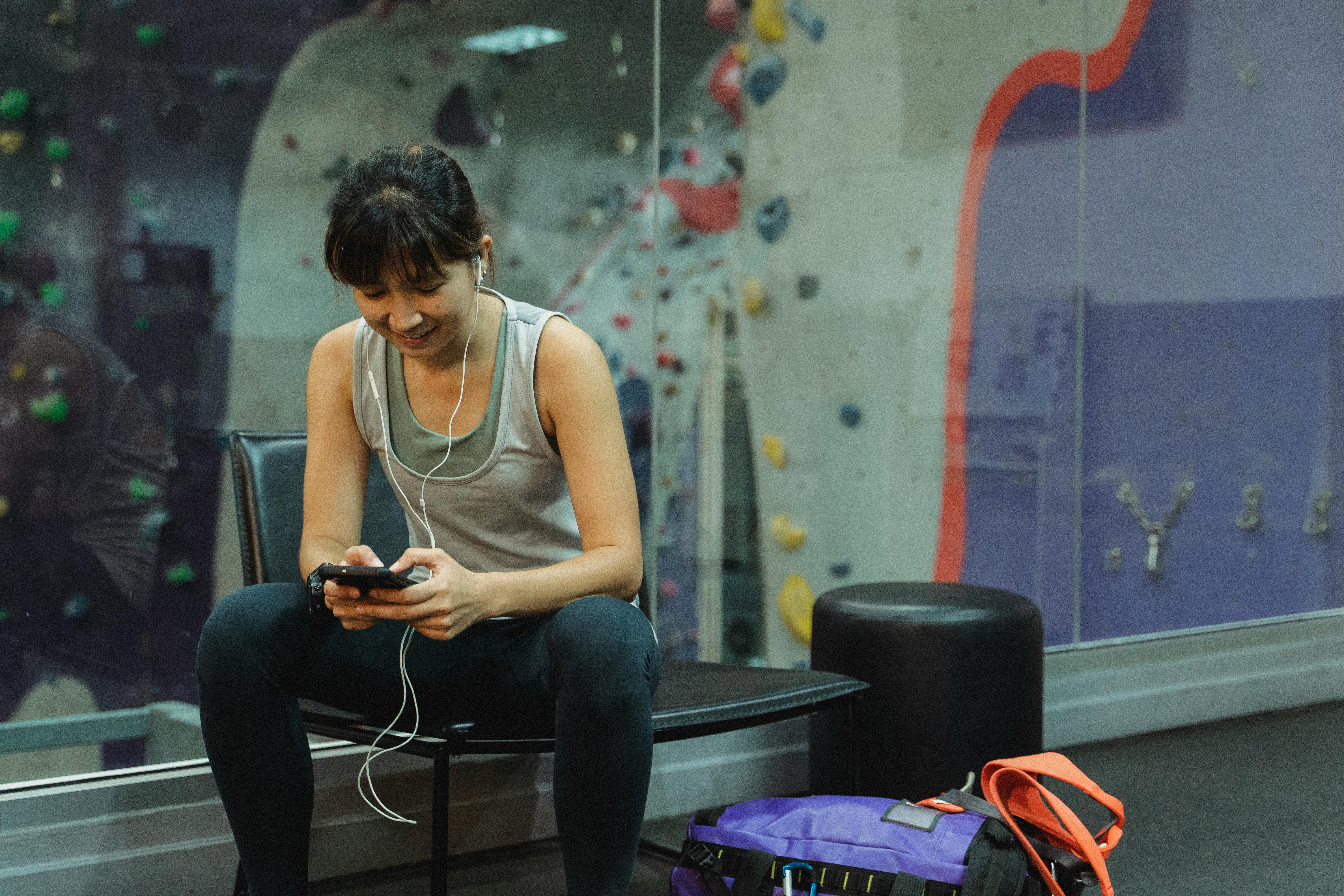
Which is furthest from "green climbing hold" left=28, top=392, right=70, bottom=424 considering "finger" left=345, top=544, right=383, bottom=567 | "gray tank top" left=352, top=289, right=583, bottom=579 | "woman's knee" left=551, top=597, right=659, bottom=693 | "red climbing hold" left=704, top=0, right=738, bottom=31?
"red climbing hold" left=704, top=0, right=738, bottom=31

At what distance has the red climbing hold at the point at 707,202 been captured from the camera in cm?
268

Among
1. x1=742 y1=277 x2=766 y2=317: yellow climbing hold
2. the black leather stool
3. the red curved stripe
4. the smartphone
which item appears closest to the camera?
the smartphone

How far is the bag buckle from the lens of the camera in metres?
1.55

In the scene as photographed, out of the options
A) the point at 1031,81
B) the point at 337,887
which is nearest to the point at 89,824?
the point at 337,887

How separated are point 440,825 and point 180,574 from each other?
2.95 feet

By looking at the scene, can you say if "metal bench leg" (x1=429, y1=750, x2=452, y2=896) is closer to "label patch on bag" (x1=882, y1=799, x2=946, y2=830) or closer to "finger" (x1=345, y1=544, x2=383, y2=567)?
"finger" (x1=345, y1=544, x2=383, y2=567)

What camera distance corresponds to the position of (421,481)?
151 centimetres

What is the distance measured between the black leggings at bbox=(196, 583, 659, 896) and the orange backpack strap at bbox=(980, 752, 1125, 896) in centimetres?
48

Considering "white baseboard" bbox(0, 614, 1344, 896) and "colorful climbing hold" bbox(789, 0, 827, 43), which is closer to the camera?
"white baseboard" bbox(0, 614, 1344, 896)

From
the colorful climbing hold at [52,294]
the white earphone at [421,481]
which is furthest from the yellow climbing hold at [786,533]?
the colorful climbing hold at [52,294]

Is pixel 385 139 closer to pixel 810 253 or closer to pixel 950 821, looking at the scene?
pixel 810 253

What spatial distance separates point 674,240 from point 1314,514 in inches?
83.3

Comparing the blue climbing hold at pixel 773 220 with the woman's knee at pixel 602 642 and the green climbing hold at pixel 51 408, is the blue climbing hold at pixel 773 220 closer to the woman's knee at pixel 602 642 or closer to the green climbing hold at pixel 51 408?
the green climbing hold at pixel 51 408

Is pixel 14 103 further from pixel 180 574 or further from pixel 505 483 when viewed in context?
pixel 505 483
